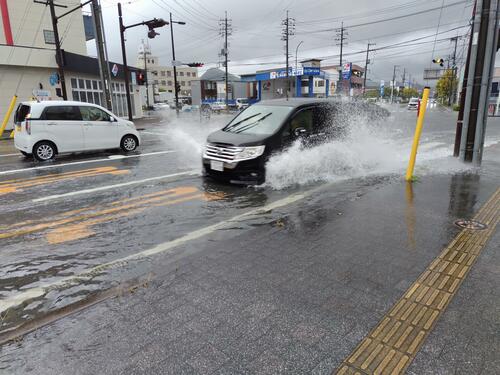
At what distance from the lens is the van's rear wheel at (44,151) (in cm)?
1067

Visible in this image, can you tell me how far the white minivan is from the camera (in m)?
10.6

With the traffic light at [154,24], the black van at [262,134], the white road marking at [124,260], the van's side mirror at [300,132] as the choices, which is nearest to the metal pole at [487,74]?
the black van at [262,134]

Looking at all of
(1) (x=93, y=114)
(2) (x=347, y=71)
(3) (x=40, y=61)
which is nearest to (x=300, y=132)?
(1) (x=93, y=114)

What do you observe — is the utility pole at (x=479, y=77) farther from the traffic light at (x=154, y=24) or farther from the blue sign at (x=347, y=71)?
the blue sign at (x=347, y=71)

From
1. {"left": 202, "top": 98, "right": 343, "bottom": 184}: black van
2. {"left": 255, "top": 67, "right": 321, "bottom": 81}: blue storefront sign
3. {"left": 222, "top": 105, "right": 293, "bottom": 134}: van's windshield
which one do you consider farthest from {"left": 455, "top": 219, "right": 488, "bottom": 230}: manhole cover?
{"left": 255, "top": 67, "right": 321, "bottom": 81}: blue storefront sign

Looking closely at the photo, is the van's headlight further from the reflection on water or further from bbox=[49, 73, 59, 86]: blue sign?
bbox=[49, 73, 59, 86]: blue sign

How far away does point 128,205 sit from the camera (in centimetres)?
621

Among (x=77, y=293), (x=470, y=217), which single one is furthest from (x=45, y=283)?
(x=470, y=217)

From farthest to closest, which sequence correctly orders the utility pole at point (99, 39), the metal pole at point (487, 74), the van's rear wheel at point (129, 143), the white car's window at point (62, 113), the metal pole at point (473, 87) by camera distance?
the utility pole at point (99, 39) < the van's rear wheel at point (129, 143) < the white car's window at point (62, 113) < the metal pole at point (473, 87) < the metal pole at point (487, 74)

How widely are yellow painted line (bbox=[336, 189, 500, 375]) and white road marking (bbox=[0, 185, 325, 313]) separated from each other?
250 cm

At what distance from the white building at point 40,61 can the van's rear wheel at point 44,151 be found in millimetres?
10156

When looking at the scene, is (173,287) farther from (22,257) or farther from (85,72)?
(85,72)

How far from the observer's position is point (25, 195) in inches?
275

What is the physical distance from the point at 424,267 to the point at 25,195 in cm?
691
